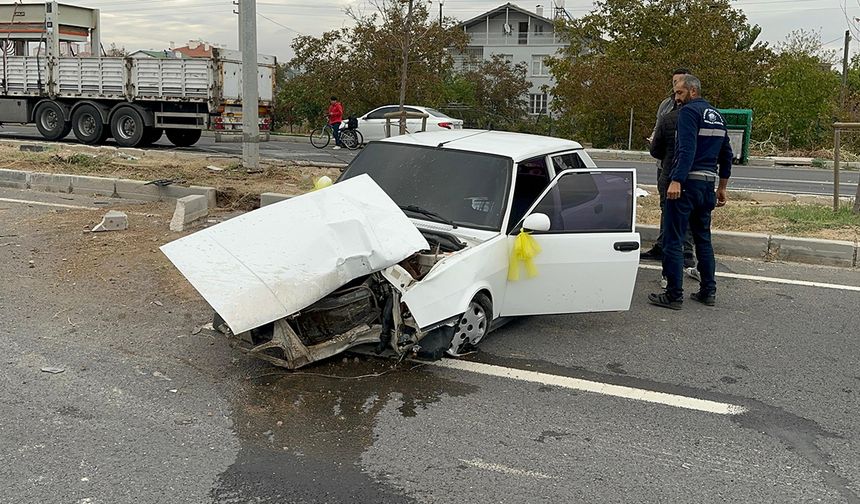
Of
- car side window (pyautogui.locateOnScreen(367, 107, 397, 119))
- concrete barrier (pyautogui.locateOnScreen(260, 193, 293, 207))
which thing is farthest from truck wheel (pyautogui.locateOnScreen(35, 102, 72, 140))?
concrete barrier (pyautogui.locateOnScreen(260, 193, 293, 207))

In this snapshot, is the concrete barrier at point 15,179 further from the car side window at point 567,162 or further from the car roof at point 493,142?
the car side window at point 567,162

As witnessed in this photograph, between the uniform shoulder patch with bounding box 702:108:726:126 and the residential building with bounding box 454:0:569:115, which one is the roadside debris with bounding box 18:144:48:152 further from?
the residential building with bounding box 454:0:569:115

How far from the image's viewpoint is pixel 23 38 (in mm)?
20172

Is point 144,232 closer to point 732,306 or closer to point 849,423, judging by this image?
point 732,306

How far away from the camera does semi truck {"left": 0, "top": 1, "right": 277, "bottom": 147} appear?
18.8 m

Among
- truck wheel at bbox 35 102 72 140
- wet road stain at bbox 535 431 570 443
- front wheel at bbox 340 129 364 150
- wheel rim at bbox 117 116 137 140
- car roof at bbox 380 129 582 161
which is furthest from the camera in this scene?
front wheel at bbox 340 129 364 150

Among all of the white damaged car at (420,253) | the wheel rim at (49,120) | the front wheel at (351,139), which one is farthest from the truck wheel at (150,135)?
the white damaged car at (420,253)

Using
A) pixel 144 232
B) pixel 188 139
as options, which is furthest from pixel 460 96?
pixel 144 232

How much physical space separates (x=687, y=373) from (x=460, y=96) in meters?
33.5

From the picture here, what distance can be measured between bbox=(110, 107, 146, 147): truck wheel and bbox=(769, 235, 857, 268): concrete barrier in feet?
50.1

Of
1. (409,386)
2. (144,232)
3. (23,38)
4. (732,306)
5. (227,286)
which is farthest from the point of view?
(23,38)

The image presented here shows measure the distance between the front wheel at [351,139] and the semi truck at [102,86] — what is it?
10.7ft

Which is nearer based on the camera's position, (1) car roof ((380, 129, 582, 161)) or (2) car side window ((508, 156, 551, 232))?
(2) car side window ((508, 156, 551, 232))

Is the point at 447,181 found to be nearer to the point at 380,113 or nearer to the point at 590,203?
the point at 590,203
